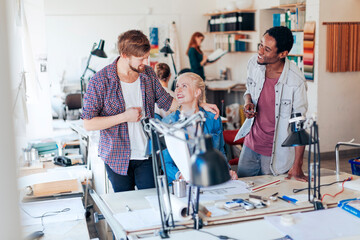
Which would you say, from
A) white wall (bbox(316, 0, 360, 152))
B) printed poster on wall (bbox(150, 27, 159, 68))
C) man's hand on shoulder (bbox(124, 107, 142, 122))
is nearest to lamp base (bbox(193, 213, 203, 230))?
man's hand on shoulder (bbox(124, 107, 142, 122))

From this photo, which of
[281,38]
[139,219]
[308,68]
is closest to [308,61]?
[308,68]

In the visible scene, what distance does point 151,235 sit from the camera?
1944mm

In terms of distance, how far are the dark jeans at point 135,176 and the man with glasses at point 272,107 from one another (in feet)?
2.18

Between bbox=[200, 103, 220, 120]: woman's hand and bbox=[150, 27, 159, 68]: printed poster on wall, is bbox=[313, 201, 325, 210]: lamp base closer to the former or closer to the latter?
bbox=[200, 103, 220, 120]: woman's hand

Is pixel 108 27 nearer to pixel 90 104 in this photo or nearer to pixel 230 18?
pixel 230 18

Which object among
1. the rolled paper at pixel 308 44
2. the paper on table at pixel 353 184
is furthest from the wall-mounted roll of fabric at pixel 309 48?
the paper on table at pixel 353 184

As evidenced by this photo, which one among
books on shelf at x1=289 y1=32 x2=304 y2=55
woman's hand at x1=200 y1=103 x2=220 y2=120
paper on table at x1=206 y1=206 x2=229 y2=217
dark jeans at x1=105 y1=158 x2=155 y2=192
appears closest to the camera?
paper on table at x1=206 y1=206 x2=229 y2=217

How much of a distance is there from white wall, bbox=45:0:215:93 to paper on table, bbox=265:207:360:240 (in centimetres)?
690

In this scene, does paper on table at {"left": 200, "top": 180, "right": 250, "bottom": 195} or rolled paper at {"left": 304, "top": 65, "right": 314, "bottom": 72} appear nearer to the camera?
paper on table at {"left": 200, "top": 180, "right": 250, "bottom": 195}

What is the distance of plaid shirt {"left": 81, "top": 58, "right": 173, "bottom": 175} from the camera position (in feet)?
8.29

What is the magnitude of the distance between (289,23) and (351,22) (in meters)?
0.89

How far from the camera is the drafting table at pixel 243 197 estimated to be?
2068 millimetres

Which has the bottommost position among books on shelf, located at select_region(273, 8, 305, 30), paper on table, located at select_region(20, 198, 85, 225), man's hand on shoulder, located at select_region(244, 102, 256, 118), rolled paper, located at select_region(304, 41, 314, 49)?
paper on table, located at select_region(20, 198, 85, 225)

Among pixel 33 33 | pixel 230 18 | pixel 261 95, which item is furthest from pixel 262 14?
pixel 261 95
